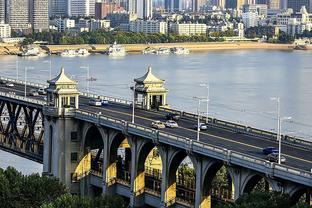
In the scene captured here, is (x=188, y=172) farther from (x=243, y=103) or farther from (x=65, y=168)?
(x=243, y=103)

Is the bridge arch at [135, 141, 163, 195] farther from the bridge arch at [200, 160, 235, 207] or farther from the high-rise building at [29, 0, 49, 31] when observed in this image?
the high-rise building at [29, 0, 49, 31]

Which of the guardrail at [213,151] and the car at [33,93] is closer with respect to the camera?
the guardrail at [213,151]

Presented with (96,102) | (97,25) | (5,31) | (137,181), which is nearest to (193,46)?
(5,31)

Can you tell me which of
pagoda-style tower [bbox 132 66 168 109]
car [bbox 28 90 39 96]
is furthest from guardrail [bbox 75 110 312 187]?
car [bbox 28 90 39 96]

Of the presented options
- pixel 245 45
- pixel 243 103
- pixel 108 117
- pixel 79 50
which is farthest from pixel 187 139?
pixel 245 45

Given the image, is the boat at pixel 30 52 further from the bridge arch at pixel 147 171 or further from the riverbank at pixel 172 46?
the bridge arch at pixel 147 171

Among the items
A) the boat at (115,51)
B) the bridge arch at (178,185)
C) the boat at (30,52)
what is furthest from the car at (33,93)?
the boat at (115,51)
